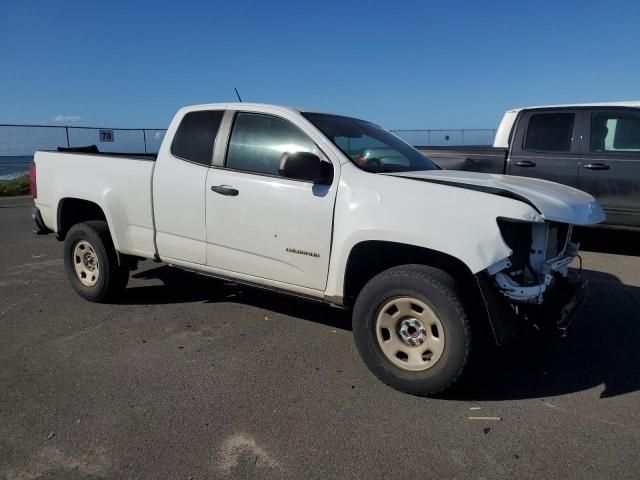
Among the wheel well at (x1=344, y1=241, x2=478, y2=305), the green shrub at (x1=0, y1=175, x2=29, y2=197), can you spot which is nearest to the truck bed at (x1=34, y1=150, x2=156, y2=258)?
the wheel well at (x1=344, y1=241, x2=478, y2=305)

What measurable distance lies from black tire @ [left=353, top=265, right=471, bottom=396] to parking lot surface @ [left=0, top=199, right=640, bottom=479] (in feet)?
0.44

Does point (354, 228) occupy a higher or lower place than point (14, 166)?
higher

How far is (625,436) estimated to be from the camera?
2.91 metres

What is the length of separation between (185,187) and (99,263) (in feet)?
4.44

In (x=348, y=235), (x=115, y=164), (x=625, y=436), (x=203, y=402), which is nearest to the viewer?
(x=625, y=436)

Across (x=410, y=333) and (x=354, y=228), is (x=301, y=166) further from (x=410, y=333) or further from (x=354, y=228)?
(x=410, y=333)

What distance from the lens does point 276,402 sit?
3.32 m

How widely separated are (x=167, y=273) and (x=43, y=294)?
138 cm

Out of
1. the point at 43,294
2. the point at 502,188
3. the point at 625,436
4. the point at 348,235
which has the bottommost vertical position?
the point at 43,294

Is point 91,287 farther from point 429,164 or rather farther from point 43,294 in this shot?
point 429,164

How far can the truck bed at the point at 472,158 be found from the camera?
7582 mm

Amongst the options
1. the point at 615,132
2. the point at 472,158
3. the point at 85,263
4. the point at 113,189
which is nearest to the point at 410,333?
the point at 113,189

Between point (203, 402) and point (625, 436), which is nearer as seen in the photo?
point (625, 436)

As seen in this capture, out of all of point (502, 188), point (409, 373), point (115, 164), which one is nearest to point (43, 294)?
point (115, 164)
